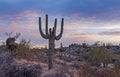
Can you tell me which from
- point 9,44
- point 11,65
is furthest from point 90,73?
point 9,44

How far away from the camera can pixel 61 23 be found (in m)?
26.1

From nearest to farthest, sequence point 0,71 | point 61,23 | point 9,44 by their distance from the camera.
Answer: point 0,71
point 61,23
point 9,44

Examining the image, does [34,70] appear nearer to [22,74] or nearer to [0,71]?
[22,74]

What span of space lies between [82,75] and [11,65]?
342 cm

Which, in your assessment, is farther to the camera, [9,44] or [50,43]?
[9,44]

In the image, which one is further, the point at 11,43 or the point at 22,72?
the point at 11,43

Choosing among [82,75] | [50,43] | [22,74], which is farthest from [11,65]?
[50,43]

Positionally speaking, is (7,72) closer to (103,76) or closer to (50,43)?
(103,76)

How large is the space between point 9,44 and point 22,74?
16.2m

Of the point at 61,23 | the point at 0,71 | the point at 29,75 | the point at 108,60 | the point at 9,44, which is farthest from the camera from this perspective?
the point at 108,60

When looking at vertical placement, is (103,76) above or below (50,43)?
below

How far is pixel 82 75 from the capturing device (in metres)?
17.9

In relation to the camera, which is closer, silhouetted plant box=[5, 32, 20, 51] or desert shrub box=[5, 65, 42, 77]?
desert shrub box=[5, 65, 42, 77]

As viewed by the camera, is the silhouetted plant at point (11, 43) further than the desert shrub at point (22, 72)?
Yes
